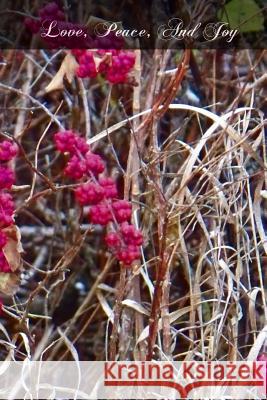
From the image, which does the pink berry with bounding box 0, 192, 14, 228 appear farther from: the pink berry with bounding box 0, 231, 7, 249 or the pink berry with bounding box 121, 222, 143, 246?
the pink berry with bounding box 121, 222, 143, 246

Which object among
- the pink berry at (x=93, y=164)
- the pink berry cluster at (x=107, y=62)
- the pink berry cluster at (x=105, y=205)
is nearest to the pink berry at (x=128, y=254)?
the pink berry cluster at (x=105, y=205)

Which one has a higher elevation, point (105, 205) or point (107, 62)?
point (107, 62)

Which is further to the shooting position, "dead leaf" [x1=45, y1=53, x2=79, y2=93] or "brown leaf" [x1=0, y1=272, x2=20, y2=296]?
"dead leaf" [x1=45, y1=53, x2=79, y2=93]

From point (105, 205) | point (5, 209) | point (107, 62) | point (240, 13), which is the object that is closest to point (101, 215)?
point (105, 205)

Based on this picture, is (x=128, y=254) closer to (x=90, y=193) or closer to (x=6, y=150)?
(x=90, y=193)

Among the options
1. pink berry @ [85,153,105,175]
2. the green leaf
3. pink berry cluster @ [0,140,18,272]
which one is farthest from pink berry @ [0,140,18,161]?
the green leaf

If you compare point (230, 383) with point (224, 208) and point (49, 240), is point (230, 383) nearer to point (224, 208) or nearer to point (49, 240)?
point (224, 208)

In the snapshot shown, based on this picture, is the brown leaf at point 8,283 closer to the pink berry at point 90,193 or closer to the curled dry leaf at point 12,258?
the curled dry leaf at point 12,258

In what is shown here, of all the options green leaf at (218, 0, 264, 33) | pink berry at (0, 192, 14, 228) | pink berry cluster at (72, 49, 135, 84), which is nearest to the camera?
pink berry at (0, 192, 14, 228)
